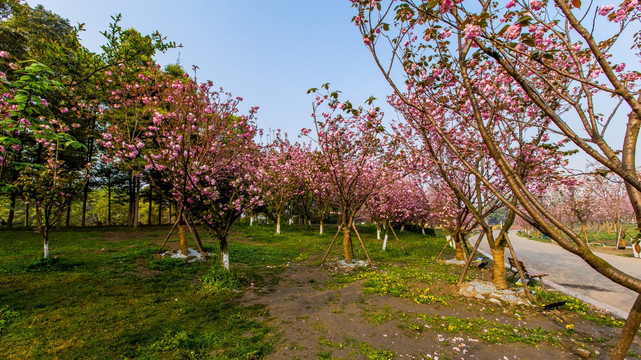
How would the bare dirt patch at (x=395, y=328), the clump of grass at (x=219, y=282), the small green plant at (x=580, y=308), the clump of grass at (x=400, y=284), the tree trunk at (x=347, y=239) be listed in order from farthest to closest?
1. the tree trunk at (x=347, y=239)
2. the clump of grass at (x=219, y=282)
3. the clump of grass at (x=400, y=284)
4. the small green plant at (x=580, y=308)
5. the bare dirt patch at (x=395, y=328)

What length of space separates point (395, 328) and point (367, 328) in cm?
68

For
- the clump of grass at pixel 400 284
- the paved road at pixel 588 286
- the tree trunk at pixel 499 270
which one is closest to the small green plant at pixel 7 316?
the clump of grass at pixel 400 284

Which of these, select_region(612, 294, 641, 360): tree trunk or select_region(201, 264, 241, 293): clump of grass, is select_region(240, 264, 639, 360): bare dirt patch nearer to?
select_region(201, 264, 241, 293): clump of grass

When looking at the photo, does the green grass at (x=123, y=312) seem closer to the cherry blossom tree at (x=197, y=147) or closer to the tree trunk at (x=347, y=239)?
the cherry blossom tree at (x=197, y=147)

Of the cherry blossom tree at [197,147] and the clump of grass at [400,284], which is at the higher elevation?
the cherry blossom tree at [197,147]

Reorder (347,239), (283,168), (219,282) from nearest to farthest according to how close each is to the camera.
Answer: (219,282), (347,239), (283,168)

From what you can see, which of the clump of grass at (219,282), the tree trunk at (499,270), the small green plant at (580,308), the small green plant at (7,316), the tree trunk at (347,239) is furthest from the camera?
the tree trunk at (347,239)

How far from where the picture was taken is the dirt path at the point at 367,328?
5.12 metres

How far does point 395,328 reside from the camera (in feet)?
20.1

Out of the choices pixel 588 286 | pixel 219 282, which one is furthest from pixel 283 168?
pixel 588 286

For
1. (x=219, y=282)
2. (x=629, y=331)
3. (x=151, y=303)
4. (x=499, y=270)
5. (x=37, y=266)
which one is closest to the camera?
(x=629, y=331)

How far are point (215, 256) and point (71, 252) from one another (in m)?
7.67

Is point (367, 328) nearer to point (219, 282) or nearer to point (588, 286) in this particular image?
point (219, 282)

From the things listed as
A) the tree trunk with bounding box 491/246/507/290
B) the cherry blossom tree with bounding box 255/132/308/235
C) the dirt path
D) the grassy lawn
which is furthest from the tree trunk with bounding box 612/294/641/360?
the cherry blossom tree with bounding box 255/132/308/235
